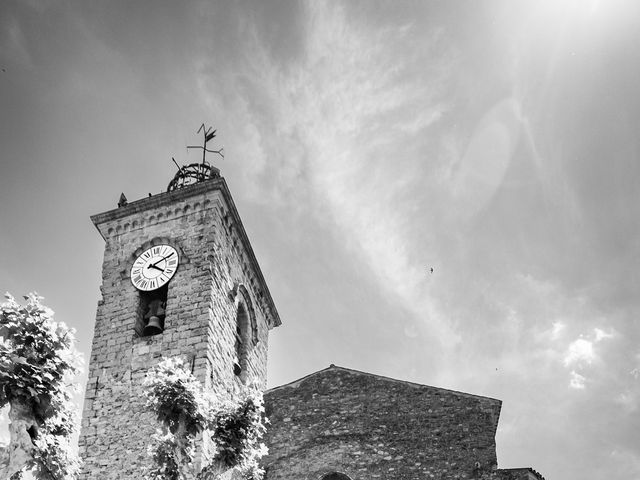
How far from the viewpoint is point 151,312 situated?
17000 millimetres

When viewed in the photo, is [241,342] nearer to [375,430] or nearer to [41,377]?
[375,430]

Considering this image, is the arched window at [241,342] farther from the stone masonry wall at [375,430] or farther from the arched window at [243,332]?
the stone masonry wall at [375,430]

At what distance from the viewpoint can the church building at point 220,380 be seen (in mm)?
14172

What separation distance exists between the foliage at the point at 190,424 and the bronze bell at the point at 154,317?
11.3 feet

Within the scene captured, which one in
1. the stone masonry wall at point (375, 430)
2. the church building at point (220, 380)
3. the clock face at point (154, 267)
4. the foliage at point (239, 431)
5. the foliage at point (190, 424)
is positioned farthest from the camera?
the clock face at point (154, 267)

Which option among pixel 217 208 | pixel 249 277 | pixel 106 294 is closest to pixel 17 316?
pixel 106 294

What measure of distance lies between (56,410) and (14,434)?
0.80 m

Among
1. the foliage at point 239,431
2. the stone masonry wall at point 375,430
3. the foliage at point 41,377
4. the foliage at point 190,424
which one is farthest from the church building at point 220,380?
the foliage at point 41,377

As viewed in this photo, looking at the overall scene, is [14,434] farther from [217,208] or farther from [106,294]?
[217,208]

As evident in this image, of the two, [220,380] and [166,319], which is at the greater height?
[166,319]

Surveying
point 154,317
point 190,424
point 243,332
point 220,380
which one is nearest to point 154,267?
point 154,317

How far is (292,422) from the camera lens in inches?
591

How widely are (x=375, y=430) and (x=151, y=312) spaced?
589 centimetres

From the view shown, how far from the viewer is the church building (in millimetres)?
14172
